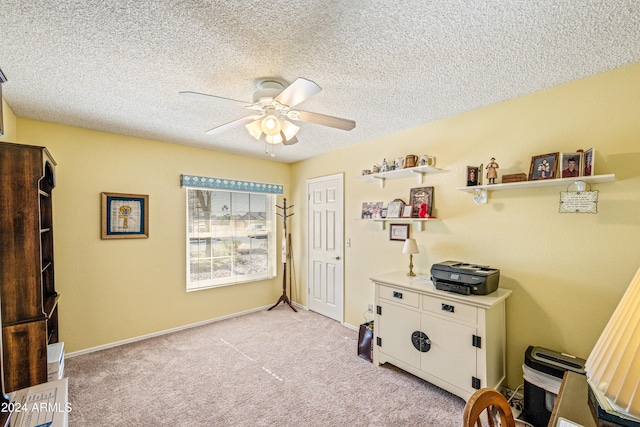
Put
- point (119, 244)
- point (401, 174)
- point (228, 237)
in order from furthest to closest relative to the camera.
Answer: point (228, 237) < point (119, 244) < point (401, 174)

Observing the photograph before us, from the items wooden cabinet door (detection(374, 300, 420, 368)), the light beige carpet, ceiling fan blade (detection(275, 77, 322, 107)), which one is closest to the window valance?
the light beige carpet

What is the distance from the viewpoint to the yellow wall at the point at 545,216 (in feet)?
6.03

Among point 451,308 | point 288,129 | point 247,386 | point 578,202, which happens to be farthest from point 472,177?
point 247,386

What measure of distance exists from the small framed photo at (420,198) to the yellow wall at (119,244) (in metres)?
2.60

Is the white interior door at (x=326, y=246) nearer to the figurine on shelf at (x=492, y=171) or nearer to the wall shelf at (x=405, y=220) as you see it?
the wall shelf at (x=405, y=220)

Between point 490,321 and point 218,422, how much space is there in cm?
211

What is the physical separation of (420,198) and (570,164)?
1.21 meters

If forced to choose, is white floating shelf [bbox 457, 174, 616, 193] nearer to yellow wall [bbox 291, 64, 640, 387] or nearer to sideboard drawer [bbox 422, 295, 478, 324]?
yellow wall [bbox 291, 64, 640, 387]

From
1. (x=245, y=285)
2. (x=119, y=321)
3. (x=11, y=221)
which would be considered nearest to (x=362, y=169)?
(x=245, y=285)

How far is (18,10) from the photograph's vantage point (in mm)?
1294

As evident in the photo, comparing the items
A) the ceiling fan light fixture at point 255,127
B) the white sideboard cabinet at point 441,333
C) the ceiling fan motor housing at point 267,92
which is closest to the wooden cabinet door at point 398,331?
the white sideboard cabinet at point 441,333

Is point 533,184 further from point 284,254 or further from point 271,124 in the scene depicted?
point 284,254

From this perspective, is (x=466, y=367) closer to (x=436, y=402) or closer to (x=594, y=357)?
(x=436, y=402)

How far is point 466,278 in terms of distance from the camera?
217cm
